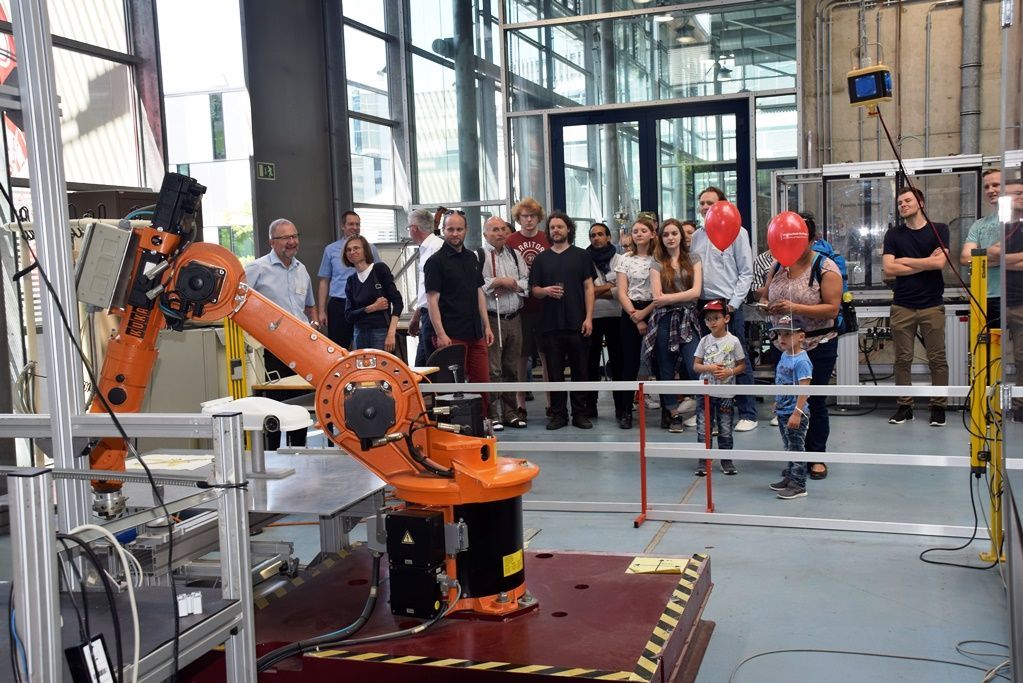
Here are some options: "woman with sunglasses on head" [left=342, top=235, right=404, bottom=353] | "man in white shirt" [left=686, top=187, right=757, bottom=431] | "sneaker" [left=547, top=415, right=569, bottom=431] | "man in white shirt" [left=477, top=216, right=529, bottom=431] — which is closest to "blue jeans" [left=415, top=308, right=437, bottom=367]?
"woman with sunglasses on head" [left=342, top=235, right=404, bottom=353]

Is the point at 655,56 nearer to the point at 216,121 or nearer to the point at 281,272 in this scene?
the point at 216,121

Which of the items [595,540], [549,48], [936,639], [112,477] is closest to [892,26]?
[549,48]

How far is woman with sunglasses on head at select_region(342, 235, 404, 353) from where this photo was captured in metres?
7.07

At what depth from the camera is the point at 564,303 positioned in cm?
769

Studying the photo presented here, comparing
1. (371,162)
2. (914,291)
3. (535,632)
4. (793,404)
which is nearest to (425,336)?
(793,404)

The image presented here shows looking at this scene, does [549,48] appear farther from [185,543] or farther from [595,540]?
[185,543]

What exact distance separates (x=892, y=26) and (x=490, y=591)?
915cm

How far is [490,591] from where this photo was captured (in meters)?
3.18

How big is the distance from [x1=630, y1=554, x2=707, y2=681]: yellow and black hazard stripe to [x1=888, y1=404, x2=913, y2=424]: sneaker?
4.59 meters

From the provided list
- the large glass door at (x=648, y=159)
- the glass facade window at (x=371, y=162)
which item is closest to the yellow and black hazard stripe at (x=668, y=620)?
the large glass door at (x=648, y=159)

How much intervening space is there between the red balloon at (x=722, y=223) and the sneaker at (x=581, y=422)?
1913mm

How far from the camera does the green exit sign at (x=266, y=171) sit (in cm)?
983

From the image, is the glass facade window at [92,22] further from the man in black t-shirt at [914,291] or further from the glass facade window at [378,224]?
the man in black t-shirt at [914,291]

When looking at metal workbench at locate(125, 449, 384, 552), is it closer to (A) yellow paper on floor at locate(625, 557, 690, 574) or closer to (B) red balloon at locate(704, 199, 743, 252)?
(A) yellow paper on floor at locate(625, 557, 690, 574)
